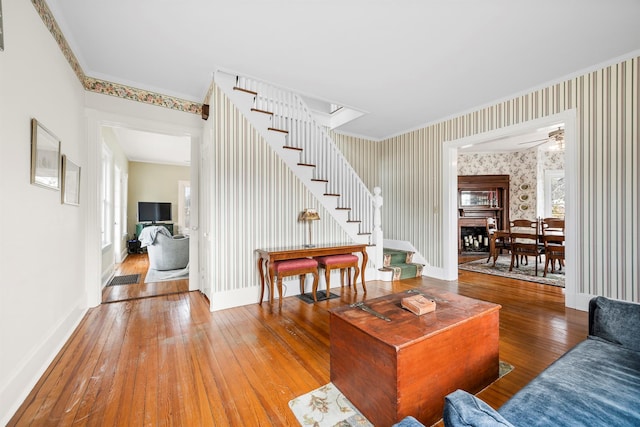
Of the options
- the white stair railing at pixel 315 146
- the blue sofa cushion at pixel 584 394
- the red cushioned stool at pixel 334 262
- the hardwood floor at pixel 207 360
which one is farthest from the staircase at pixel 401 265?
the blue sofa cushion at pixel 584 394

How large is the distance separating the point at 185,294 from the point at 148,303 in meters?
0.49

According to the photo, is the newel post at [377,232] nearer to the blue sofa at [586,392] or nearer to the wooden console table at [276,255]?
the wooden console table at [276,255]

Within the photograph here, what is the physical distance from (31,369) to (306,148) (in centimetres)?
360

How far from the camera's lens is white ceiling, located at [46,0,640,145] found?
2.28 metres

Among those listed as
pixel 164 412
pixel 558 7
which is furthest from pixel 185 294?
pixel 558 7

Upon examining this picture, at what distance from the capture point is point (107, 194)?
514 cm

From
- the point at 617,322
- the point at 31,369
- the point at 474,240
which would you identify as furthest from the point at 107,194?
the point at 474,240

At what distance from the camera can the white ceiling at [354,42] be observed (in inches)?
89.8

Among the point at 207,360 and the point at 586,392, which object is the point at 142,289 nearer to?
the point at 207,360

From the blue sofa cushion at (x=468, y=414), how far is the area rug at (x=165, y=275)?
16.4 ft

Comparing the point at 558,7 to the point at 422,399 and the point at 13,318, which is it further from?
the point at 13,318

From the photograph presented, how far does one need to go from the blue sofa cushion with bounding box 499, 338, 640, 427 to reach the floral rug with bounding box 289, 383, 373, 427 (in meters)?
0.80

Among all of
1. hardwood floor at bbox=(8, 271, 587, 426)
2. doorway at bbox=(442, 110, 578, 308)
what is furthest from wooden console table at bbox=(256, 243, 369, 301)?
doorway at bbox=(442, 110, 578, 308)

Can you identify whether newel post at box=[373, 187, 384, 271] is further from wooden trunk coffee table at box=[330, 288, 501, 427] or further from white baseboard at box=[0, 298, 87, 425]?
white baseboard at box=[0, 298, 87, 425]
